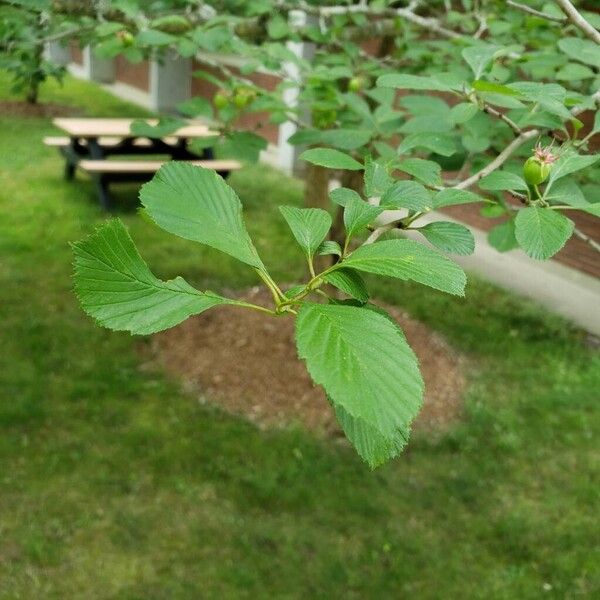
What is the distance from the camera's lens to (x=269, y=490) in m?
2.93

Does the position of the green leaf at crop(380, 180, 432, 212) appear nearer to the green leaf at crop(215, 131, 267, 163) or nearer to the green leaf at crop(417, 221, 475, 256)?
the green leaf at crop(417, 221, 475, 256)

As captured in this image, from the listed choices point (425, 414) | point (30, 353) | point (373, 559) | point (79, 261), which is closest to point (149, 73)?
point (30, 353)

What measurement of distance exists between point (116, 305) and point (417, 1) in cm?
245

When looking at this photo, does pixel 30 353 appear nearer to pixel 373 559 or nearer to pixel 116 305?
pixel 373 559

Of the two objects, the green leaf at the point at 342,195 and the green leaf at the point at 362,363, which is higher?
the green leaf at the point at 362,363

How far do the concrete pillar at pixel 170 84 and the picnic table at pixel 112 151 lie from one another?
13.7 ft

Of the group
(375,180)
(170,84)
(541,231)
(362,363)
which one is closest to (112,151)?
(170,84)

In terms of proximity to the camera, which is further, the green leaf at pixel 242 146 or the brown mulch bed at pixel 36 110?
the brown mulch bed at pixel 36 110

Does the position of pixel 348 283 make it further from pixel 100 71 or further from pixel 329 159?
pixel 100 71

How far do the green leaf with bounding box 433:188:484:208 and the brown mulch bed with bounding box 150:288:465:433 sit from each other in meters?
2.48

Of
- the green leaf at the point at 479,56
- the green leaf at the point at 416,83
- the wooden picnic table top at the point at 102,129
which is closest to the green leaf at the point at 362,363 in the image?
the green leaf at the point at 416,83

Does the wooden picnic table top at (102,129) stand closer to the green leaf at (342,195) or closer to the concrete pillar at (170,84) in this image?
the concrete pillar at (170,84)

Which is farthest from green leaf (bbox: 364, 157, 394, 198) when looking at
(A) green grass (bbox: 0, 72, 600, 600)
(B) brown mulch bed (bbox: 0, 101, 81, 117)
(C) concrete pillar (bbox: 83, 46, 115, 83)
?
(C) concrete pillar (bbox: 83, 46, 115, 83)

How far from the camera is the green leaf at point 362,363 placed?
0.55 meters
